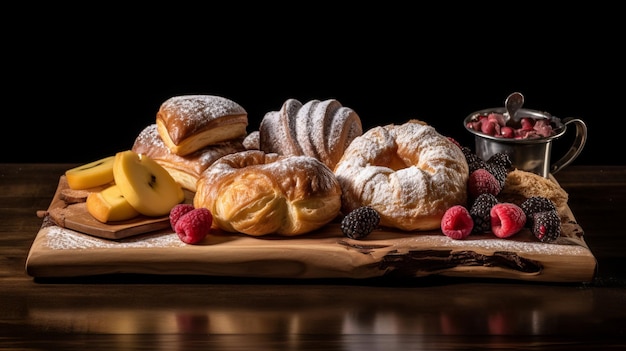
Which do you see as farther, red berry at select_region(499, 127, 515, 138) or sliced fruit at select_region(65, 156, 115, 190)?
red berry at select_region(499, 127, 515, 138)

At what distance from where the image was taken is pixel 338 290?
3738 mm

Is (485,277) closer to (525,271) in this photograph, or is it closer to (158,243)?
(525,271)

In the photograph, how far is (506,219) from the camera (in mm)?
3857

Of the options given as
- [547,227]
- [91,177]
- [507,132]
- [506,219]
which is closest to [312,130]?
[507,132]

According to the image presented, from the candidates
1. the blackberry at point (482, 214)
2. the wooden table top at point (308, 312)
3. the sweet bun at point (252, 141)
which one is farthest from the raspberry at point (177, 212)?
the blackberry at point (482, 214)

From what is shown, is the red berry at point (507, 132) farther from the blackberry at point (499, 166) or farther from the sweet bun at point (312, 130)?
the sweet bun at point (312, 130)

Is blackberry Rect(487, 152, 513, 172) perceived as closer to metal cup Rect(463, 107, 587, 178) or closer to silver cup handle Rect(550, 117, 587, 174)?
metal cup Rect(463, 107, 587, 178)

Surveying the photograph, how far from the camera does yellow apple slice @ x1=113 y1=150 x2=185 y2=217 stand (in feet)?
13.2

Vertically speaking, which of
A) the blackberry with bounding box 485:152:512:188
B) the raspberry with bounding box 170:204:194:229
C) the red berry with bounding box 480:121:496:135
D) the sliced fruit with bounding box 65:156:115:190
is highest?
the sliced fruit with bounding box 65:156:115:190

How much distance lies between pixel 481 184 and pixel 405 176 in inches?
12.6

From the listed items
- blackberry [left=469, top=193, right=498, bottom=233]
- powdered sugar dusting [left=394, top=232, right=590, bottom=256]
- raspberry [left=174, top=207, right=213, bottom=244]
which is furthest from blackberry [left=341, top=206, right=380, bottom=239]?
raspberry [left=174, top=207, right=213, bottom=244]

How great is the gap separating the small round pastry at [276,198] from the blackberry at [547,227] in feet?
2.35

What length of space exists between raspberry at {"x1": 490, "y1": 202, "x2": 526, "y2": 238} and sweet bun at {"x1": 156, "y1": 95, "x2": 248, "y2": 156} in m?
1.25

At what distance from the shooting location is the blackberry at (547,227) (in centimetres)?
382
